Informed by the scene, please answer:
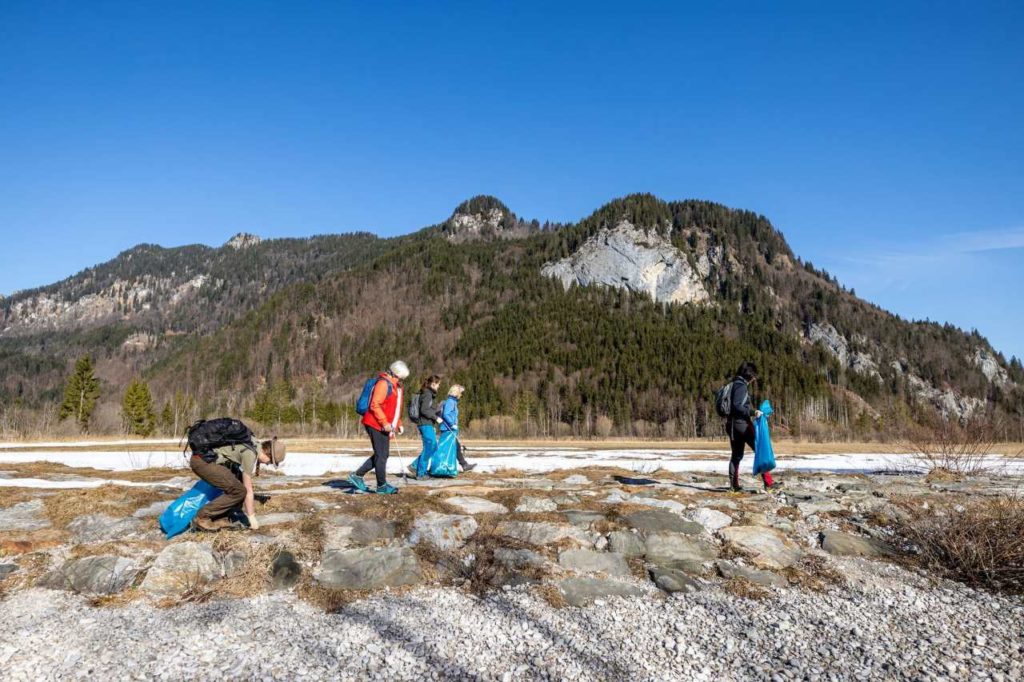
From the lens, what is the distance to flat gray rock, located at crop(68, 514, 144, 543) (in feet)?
23.5

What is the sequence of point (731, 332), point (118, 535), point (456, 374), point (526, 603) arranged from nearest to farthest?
point (526, 603) → point (118, 535) → point (456, 374) → point (731, 332)

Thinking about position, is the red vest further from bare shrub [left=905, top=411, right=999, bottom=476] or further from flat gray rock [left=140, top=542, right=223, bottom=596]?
bare shrub [left=905, top=411, right=999, bottom=476]

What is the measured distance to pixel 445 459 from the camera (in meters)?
12.7

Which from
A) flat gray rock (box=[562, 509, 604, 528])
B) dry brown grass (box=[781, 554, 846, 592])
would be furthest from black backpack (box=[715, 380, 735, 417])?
dry brown grass (box=[781, 554, 846, 592])

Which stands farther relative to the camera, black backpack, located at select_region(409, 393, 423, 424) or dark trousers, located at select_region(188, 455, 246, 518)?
black backpack, located at select_region(409, 393, 423, 424)

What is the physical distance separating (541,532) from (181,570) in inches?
158

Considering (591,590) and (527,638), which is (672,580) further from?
(527,638)

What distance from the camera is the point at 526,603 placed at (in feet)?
19.0

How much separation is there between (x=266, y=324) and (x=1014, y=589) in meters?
210

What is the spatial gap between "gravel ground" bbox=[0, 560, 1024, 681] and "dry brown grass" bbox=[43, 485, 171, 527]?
2178 mm

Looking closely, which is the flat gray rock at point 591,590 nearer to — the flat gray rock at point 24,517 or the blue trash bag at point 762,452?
the blue trash bag at point 762,452

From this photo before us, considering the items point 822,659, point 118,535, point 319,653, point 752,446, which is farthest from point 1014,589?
point 118,535

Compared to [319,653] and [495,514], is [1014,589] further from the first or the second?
[319,653]

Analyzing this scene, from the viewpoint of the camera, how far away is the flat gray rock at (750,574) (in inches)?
254
